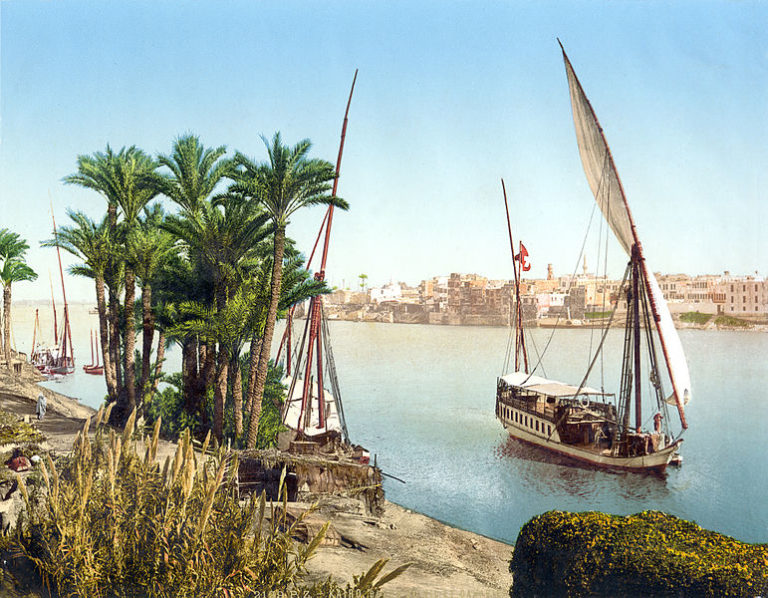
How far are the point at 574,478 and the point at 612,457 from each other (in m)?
1.32

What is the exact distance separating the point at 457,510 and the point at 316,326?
6.45m

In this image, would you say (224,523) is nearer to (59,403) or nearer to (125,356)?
(125,356)

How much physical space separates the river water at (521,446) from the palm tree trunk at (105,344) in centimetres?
857

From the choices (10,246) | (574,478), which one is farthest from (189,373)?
(574,478)

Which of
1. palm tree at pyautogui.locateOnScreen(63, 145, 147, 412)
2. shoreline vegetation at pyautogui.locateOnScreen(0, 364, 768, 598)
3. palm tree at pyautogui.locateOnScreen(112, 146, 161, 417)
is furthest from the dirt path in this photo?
palm tree at pyautogui.locateOnScreen(63, 145, 147, 412)

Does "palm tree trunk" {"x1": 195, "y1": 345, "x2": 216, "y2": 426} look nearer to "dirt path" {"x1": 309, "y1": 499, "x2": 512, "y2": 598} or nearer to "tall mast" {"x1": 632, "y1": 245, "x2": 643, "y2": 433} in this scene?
"dirt path" {"x1": 309, "y1": 499, "x2": 512, "y2": 598}

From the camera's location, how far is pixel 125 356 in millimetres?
16500

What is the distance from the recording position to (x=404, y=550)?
9.18m

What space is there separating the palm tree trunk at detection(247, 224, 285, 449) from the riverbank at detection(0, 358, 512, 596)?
1898 millimetres

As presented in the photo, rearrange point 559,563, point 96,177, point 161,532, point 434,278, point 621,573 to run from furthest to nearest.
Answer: point 434,278
point 96,177
point 559,563
point 621,573
point 161,532

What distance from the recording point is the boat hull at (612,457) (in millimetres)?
16969

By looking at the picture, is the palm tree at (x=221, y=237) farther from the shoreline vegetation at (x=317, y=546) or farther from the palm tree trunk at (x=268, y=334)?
the shoreline vegetation at (x=317, y=546)

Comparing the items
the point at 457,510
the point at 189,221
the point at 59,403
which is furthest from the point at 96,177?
the point at 457,510

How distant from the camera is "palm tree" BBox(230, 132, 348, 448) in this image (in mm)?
13078
